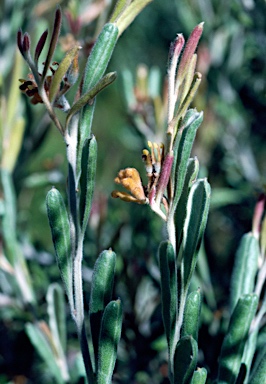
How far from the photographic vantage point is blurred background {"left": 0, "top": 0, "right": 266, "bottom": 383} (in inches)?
36.0

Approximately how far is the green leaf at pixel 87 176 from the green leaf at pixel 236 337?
0.17 meters

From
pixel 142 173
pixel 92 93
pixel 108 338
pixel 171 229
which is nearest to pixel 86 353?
pixel 108 338

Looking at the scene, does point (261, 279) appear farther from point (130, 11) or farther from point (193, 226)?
point (130, 11)

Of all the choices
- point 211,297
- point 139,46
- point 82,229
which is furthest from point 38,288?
point 139,46

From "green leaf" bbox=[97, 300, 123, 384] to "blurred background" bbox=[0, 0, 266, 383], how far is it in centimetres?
29

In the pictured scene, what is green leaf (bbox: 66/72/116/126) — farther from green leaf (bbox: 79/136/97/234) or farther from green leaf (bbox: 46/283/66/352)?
green leaf (bbox: 46/283/66/352)

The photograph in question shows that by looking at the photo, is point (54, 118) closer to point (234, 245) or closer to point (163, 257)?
point (163, 257)

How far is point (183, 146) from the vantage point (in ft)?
1.58

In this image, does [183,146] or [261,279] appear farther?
[261,279]

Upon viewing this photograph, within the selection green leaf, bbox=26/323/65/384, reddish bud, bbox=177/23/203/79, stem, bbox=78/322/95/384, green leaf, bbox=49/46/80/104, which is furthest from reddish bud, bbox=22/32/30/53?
green leaf, bbox=26/323/65/384

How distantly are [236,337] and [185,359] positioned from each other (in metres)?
0.07

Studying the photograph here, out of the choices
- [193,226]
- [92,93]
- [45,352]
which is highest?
[92,93]

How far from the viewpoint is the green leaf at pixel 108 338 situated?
0.47 m

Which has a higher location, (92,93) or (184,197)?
(92,93)
